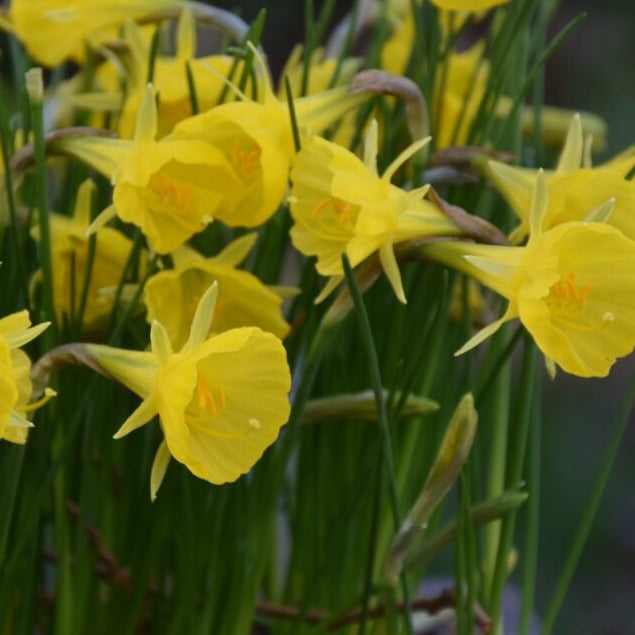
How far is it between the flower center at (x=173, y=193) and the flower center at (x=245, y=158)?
0.04 metres

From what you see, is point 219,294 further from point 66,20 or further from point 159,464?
point 66,20

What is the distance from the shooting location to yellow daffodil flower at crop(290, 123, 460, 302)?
71 cm

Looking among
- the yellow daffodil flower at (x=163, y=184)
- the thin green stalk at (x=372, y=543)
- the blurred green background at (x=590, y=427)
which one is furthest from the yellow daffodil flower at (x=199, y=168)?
the blurred green background at (x=590, y=427)

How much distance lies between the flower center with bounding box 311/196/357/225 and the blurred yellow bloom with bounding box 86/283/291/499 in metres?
0.11

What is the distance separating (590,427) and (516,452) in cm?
240

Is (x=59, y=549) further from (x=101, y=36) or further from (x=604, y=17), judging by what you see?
(x=604, y=17)

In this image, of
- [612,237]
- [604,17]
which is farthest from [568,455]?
[612,237]

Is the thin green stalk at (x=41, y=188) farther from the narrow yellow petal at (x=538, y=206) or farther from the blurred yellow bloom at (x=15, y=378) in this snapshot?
the narrow yellow petal at (x=538, y=206)

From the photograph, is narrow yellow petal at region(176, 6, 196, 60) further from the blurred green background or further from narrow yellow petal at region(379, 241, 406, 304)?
the blurred green background

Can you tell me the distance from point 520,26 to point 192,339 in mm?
388

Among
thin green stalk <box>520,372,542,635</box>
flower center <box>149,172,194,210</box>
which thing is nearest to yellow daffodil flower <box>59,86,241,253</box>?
flower center <box>149,172,194,210</box>

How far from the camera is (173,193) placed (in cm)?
76

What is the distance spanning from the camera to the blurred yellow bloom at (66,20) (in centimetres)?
98

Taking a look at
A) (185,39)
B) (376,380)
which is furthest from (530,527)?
(185,39)
